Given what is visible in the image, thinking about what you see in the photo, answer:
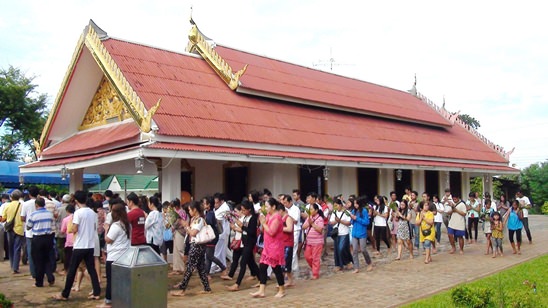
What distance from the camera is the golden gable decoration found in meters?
14.1

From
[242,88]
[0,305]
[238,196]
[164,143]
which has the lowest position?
[0,305]

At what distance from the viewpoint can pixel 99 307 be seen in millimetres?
7891

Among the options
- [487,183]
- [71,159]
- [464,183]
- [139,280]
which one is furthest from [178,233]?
[487,183]

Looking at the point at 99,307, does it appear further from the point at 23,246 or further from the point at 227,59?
the point at 227,59

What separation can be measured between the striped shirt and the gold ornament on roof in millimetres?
7381

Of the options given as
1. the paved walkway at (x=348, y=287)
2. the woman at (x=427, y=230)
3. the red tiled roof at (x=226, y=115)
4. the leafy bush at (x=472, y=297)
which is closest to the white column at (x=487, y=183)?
the red tiled roof at (x=226, y=115)

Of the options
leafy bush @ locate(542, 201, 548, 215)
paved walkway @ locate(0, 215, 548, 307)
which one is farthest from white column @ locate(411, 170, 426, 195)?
leafy bush @ locate(542, 201, 548, 215)

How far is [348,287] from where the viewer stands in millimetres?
9312

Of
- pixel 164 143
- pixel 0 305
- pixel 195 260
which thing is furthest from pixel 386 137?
pixel 0 305

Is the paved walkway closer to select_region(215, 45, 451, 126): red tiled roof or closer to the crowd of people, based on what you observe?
the crowd of people

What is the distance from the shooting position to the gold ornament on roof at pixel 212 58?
15.5 m

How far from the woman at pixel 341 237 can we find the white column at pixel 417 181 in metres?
9.83

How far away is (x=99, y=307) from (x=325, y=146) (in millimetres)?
8944

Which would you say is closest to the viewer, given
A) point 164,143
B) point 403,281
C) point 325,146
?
point 403,281
